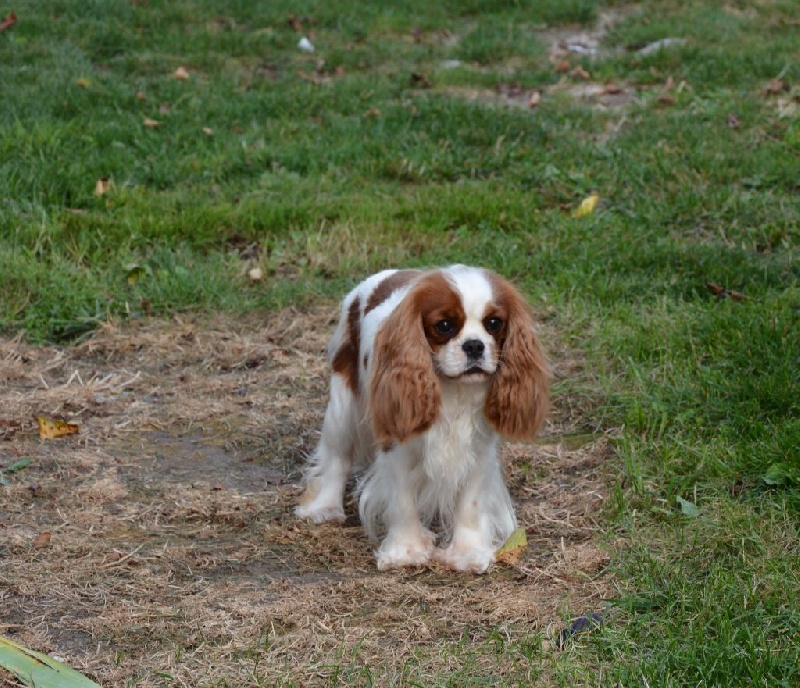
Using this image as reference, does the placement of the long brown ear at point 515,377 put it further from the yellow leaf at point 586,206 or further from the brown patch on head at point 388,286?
the yellow leaf at point 586,206

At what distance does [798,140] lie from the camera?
7879 mm

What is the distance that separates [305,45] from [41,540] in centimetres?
710

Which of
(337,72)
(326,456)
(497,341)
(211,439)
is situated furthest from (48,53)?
(497,341)

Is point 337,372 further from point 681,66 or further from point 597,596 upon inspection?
point 681,66

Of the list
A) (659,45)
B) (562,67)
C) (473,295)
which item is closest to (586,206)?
(562,67)

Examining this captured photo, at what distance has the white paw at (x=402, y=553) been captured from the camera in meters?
4.12

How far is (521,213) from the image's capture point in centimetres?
707

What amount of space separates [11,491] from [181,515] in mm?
639

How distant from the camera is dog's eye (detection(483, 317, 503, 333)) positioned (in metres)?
3.96

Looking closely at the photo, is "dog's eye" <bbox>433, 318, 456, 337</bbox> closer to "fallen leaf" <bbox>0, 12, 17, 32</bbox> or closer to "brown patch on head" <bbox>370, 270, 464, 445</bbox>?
"brown patch on head" <bbox>370, 270, 464, 445</bbox>

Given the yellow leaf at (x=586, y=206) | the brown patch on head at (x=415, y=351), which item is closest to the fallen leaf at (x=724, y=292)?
the yellow leaf at (x=586, y=206)

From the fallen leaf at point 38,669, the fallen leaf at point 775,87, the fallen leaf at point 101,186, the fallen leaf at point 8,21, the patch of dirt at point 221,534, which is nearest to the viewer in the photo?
the fallen leaf at point 38,669

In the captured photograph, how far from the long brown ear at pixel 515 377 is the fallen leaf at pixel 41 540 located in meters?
1.52

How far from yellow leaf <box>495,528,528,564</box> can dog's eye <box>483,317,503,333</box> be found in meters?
0.72
